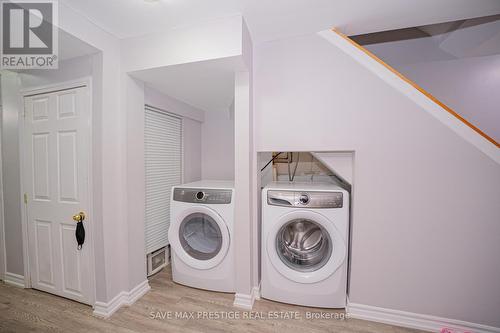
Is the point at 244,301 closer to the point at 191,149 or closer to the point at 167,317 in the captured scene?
the point at 167,317

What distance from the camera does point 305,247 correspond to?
5.90ft

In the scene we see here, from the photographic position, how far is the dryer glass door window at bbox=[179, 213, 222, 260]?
1912 mm

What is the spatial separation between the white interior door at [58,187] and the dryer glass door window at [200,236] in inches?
31.8

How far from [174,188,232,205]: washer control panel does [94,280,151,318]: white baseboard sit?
912 millimetres

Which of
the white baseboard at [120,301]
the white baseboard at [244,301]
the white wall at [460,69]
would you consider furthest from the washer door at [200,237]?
the white wall at [460,69]

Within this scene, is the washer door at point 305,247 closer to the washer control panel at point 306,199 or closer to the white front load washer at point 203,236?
the washer control panel at point 306,199

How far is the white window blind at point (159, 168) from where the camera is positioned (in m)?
2.09

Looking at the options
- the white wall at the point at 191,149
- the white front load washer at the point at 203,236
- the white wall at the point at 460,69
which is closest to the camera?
the white front load washer at the point at 203,236

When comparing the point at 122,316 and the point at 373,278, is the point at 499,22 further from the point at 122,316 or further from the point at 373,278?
the point at 122,316

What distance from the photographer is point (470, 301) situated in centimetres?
143

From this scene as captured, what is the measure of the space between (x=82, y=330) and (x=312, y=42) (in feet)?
9.83

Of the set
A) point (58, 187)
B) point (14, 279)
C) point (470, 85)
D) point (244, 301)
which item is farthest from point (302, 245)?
point (14, 279)

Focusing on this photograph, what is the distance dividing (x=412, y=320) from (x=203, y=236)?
194cm

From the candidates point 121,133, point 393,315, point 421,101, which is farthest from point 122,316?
point 421,101
